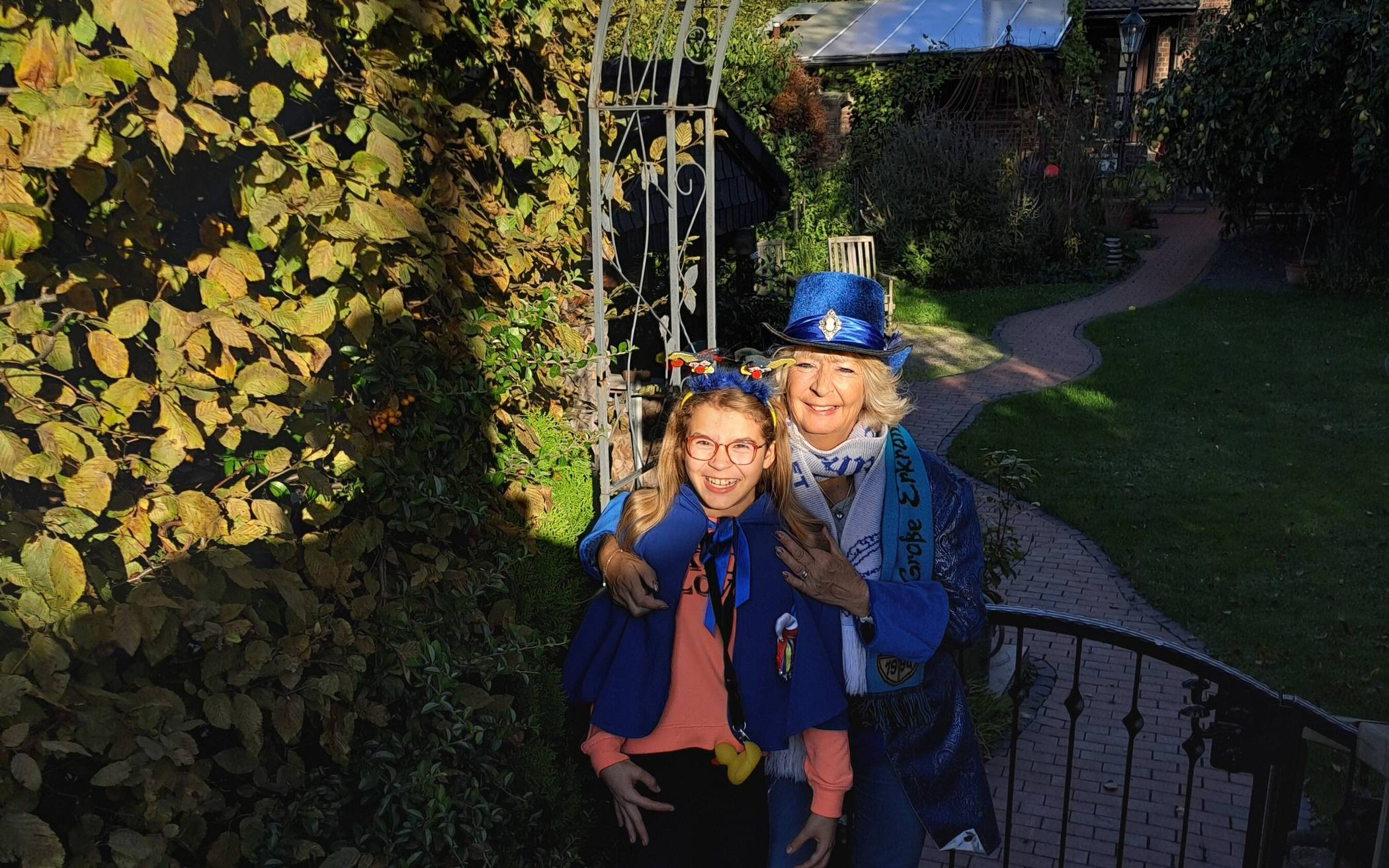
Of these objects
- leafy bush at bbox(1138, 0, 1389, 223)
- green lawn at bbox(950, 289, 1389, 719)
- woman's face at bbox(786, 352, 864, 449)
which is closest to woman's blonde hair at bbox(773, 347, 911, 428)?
woman's face at bbox(786, 352, 864, 449)

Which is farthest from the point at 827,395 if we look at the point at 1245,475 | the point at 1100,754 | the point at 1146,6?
the point at 1146,6

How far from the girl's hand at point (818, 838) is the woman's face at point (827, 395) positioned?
87 cm

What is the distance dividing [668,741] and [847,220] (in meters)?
15.7

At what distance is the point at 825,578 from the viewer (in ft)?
7.66

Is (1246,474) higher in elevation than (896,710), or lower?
lower

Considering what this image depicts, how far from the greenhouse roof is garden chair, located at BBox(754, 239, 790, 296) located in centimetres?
668

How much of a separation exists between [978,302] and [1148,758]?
11066 millimetres

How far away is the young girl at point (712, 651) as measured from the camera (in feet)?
7.79

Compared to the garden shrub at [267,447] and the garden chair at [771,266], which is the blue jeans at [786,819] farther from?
the garden chair at [771,266]

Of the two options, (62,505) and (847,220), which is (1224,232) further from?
(62,505)

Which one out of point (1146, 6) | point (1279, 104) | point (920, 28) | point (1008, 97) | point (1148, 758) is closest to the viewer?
point (1148, 758)

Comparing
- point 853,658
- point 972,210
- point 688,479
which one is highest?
point 972,210

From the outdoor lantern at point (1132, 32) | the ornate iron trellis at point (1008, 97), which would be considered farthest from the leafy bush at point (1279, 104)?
the outdoor lantern at point (1132, 32)

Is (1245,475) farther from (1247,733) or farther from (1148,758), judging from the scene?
(1247,733)
